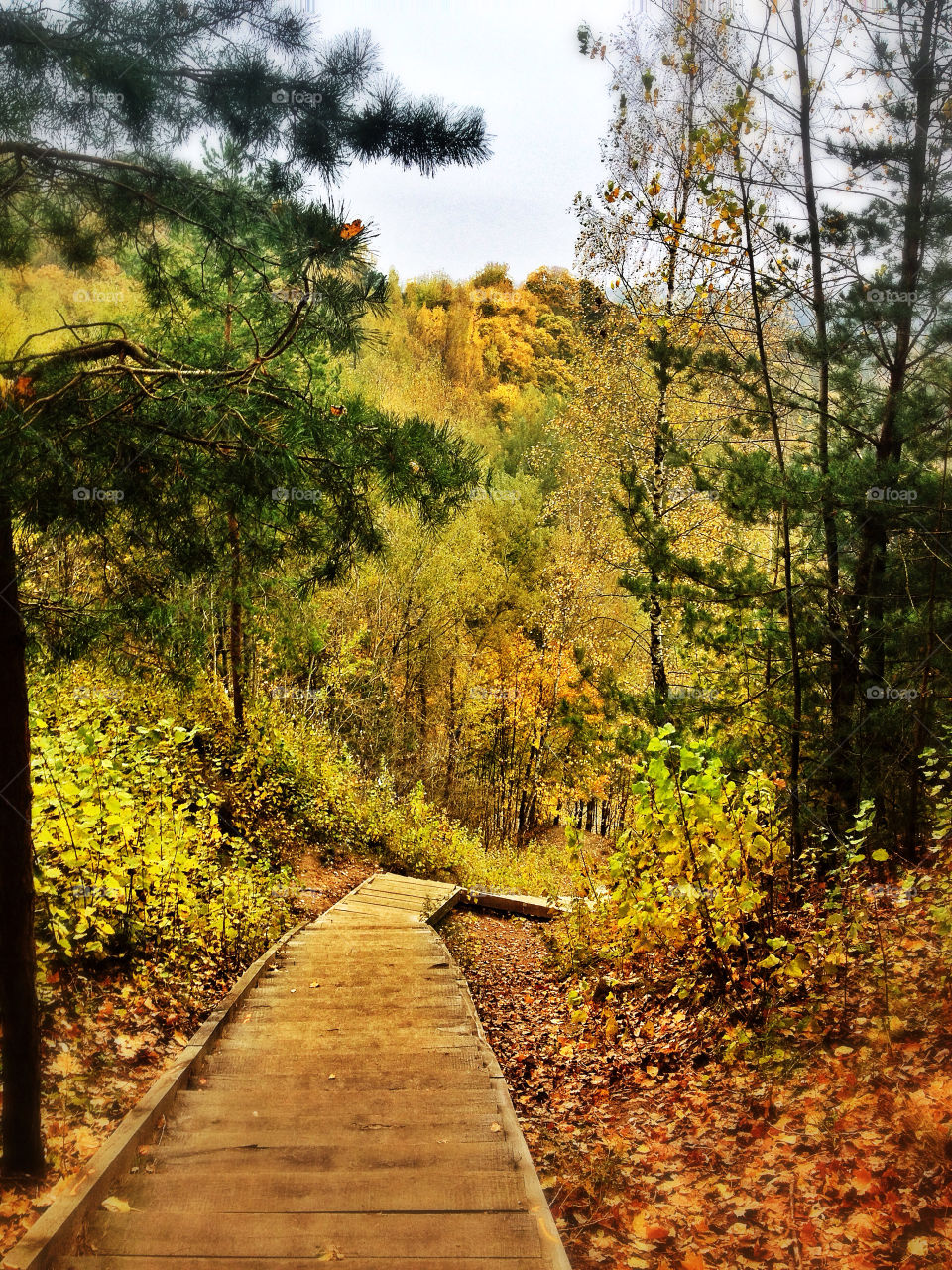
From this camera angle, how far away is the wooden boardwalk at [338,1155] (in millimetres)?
2695

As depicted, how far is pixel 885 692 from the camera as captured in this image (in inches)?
243

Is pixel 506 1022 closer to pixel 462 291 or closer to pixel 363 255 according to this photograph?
pixel 363 255

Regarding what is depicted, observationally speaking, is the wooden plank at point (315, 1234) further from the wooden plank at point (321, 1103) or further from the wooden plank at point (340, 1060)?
the wooden plank at point (340, 1060)

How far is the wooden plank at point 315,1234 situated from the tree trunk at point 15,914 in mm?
726

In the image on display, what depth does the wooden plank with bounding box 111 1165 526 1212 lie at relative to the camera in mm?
2963

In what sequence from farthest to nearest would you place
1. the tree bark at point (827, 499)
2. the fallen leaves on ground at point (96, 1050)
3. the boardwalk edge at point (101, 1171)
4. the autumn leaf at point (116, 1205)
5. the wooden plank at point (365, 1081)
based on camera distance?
the tree bark at point (827, 499) → the wooden plank at point (365, 1081) → the fallen leaves on ground at point (96, 1050) → the autumn leaf at point (116, 1205) → the boardwalk edge at point (101, 1171)

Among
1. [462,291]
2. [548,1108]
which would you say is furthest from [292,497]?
[462,291]

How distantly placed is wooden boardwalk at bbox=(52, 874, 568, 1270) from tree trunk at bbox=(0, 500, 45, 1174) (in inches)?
20.6

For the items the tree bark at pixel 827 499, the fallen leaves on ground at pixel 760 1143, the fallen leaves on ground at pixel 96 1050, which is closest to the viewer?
the fallen leaves on ground at pixel 760 1143

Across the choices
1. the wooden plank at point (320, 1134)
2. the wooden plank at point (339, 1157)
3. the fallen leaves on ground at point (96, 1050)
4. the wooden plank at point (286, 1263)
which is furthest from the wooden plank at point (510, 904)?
the wooden plank at point (286, 1263)

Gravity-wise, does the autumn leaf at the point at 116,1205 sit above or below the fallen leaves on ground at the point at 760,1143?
above

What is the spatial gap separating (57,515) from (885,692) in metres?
5.62

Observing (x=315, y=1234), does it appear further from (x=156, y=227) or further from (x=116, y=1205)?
(x=156, y=227)

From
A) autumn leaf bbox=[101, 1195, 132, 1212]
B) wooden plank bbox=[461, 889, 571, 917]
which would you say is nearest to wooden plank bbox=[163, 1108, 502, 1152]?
autumn leaf bbox=[101, 1195, 132, 1212]
